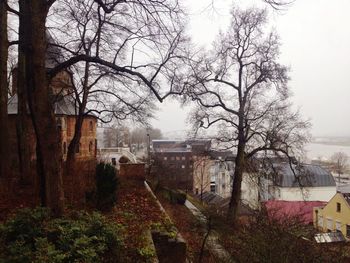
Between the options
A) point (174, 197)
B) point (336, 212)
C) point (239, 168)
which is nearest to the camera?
point (239, 168)

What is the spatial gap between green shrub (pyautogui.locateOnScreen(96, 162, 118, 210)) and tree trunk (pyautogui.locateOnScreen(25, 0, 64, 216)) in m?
3.02

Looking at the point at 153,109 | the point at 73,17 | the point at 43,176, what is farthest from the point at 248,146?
the point at 43,176

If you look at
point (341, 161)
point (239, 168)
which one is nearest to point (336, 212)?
point (239, 168)

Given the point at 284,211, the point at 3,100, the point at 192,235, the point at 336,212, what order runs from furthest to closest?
the point at 336,212 < the point at 3,100 < the point at 192,235 < the point at 284,211

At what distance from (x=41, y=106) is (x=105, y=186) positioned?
158 inches

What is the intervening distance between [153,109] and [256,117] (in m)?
5.12

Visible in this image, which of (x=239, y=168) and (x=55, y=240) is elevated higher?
(x=239, y=168)

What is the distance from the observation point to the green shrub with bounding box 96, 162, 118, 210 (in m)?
10.1

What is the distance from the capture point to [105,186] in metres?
10.3

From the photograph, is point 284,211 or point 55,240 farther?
point 284,211

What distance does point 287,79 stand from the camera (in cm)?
1569

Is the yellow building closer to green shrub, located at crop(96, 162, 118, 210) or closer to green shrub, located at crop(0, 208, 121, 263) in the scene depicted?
green shrub, located at crop(96, 162, 118, 210)

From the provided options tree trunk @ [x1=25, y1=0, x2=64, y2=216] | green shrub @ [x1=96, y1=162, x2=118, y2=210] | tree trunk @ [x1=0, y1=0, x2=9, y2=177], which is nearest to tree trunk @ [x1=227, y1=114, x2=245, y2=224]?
green shrub @ [x1=96, y1=162, x2=118, y2=210]

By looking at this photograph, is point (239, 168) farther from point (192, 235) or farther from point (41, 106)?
point (41, 106)
